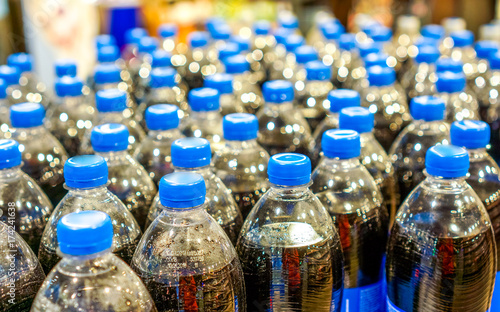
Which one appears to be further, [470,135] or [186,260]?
[470,135]

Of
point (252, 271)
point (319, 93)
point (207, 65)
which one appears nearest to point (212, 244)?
point (252, 271)

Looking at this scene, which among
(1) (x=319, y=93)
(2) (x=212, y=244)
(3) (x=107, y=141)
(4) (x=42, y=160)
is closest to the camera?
(2) (x=212, y=244)

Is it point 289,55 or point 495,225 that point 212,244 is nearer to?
point 495,225

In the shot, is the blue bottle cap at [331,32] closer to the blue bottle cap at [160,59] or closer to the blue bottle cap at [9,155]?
the blue bottle cap at [160,59]

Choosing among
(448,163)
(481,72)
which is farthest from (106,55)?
(448,163)

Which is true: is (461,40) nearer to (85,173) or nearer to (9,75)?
(9,75)

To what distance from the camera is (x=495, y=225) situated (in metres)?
1.27

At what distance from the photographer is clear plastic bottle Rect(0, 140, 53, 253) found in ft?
3.72

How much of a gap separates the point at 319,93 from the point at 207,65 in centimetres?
→ 67

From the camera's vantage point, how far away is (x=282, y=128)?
1.61 metres

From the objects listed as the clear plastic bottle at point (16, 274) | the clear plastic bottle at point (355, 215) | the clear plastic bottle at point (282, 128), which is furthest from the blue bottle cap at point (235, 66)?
the clear plastic bottle at point (16, 274)

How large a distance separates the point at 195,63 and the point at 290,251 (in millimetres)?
1548

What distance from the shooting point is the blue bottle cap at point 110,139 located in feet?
3.87

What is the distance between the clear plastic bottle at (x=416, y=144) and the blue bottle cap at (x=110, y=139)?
0.68 meters
